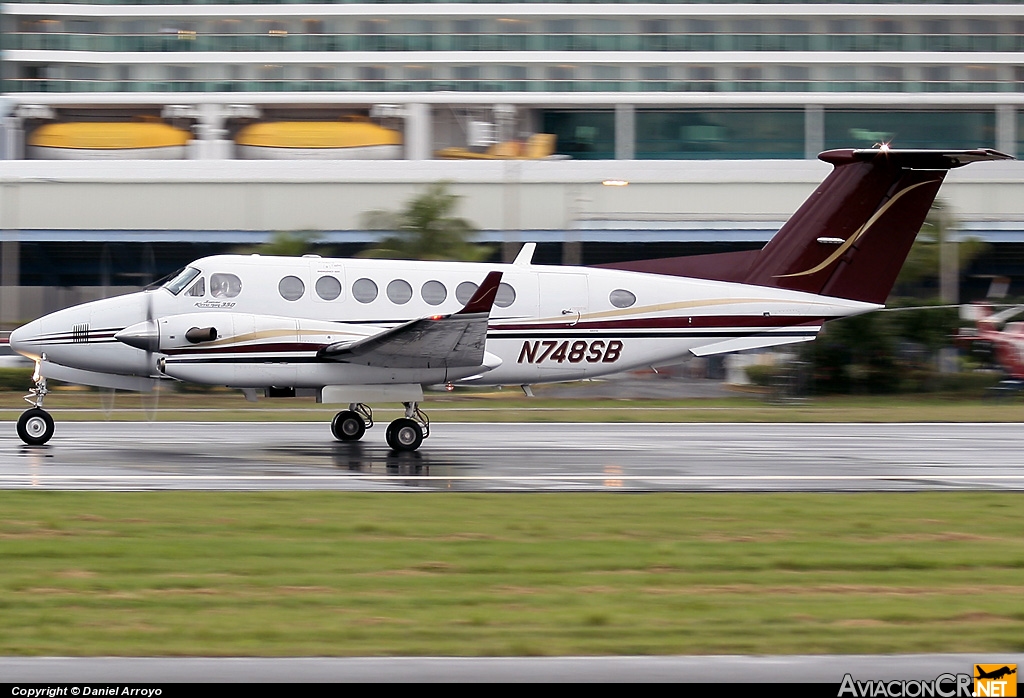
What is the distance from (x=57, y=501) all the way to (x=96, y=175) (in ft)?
115

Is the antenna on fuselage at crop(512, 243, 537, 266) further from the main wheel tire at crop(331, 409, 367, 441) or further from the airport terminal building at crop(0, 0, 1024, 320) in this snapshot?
the airport terminal building at crop(0, 0, 1024, 320)

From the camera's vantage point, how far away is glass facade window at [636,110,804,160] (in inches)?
1745

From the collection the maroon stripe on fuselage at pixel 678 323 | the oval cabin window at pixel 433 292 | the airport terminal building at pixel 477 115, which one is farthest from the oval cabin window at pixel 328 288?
the airport terminal building at pixel 477 115

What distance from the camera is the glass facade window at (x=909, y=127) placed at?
44406 millimetres

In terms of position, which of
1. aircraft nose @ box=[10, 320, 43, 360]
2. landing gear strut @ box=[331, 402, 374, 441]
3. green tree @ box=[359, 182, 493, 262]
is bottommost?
landing gear strut @ box=[331, 402, 374, 441]

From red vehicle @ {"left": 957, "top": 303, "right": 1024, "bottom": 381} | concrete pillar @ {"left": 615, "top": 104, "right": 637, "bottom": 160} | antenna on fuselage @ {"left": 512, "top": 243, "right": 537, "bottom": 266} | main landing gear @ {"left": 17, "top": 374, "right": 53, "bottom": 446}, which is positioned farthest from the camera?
→ concrete pillar @ {"left": 615, "top": 104, "right": 637, "bottom": 160}

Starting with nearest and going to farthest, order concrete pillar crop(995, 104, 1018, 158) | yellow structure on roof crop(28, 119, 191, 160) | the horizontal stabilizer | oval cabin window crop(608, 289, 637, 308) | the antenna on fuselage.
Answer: oval cabin window crop(608, 289, 637, 308) → the horizontal stabilizer → the antenna on fuselage → yellow structure on roof crop(28, 119, 191, 160) → concrete pillar crop(995, 104, 1018, 158)

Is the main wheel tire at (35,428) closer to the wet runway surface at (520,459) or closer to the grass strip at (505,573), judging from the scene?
the wet runway surface at (520,459)

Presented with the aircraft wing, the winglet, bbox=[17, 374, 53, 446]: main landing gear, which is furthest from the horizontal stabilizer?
bbox=[17, 374, 53, 446]: main landing gear

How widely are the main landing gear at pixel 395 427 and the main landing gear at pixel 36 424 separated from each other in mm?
4058

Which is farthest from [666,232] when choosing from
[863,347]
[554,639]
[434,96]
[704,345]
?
[554,639]

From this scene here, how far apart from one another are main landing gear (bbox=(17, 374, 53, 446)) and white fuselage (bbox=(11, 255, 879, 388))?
442mm

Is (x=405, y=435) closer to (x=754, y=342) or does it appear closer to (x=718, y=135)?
(x=754, y=342)

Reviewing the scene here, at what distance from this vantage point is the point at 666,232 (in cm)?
4400
